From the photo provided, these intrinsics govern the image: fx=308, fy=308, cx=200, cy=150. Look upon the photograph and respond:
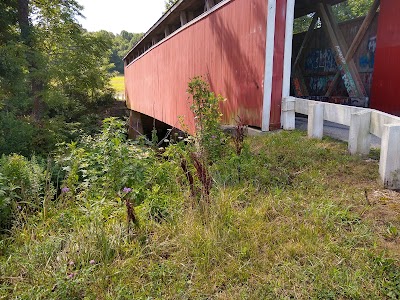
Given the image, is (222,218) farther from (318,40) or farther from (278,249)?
(318,40)

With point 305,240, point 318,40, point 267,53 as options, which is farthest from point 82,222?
point 318,40

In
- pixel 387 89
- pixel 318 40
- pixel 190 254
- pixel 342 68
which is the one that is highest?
pixel 318 40

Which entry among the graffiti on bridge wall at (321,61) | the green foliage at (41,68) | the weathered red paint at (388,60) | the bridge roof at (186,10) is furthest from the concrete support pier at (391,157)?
the green foliage at (41,68)

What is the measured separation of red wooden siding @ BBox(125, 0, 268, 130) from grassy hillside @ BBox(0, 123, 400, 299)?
200cm

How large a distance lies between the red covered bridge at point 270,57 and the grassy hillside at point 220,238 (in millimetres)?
1834

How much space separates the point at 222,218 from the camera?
2.27m

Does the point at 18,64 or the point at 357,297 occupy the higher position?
the point at 18,64

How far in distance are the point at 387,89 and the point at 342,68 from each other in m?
1.18

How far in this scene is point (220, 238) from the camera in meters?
2.07

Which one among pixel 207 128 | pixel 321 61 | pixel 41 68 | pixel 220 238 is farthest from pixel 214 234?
pixel 41 68

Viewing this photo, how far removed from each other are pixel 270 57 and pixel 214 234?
3055 millimetres

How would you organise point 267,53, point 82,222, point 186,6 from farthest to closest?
1. point 186,6
2. point 267,53
3. point 82,222

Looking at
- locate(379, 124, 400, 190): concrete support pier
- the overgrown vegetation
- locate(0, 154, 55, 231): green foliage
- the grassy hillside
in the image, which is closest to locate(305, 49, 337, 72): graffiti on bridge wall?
the overgrown vegetation

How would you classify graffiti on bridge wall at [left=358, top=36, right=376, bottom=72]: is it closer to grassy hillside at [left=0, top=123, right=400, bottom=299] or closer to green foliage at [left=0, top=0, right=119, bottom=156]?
grassy hillside at [left=0, top=123, right=400, bottom=299]
